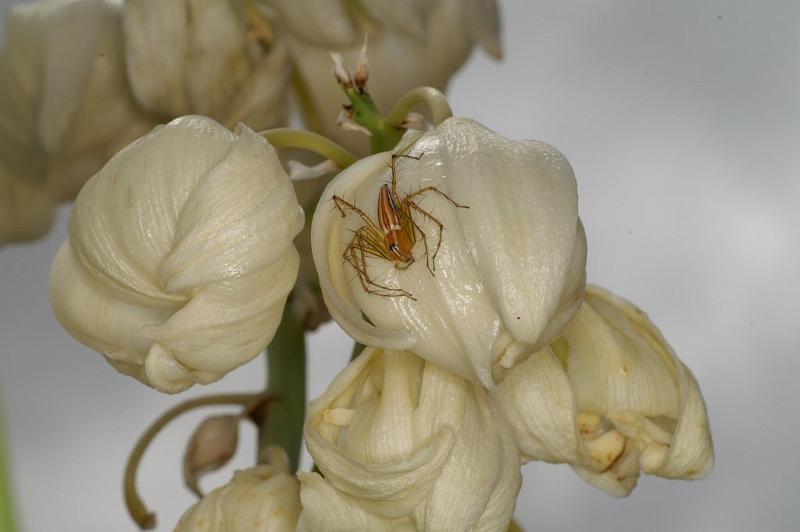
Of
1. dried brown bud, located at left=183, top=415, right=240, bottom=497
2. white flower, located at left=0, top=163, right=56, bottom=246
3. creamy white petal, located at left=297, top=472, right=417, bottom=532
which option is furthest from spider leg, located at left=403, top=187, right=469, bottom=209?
white flower, located at left=0, top=163, right=56, bottom=246

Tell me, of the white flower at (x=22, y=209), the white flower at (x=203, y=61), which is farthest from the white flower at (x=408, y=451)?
the white flower at (x=22, y=209)

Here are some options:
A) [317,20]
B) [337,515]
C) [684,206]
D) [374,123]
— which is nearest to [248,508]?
[337,515]

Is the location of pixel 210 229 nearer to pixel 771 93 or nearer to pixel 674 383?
pixel 674 383

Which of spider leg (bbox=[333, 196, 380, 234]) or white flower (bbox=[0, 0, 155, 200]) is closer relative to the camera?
spider leg (bbox=[333, 196, 380, 234])

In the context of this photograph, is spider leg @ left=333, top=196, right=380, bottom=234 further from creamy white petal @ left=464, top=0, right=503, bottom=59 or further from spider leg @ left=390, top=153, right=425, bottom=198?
creamy white petal @ left=464, top=0, right=503, bottom=59

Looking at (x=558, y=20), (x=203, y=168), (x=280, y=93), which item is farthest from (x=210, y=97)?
(x=558, y=20)

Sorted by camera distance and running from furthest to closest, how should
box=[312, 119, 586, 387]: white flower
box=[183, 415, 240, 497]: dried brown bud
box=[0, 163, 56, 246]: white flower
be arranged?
box=[0, 163, 56, 246]: white flower, box=[183, 415, 240, 497]: dried brown bud, box=[312, 119, 586, 387]: white flower
